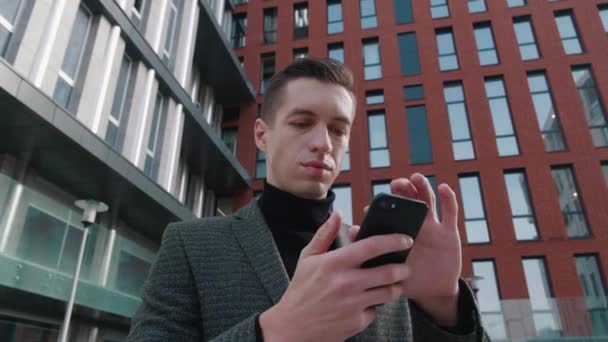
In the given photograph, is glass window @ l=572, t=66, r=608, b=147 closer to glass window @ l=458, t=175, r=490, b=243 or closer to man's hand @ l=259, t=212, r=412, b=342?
glass window @ l=458, t=175, r=490, b=243

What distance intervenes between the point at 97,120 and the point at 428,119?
14.5 meters

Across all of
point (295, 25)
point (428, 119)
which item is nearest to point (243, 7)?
point (295, 25)

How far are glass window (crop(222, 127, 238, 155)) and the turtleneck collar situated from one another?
18.9 m

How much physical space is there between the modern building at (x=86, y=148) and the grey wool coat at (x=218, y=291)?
Result: 6.50 metres

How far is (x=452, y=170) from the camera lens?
17.5 meters

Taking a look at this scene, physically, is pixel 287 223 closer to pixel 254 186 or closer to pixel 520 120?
pixel 254 186

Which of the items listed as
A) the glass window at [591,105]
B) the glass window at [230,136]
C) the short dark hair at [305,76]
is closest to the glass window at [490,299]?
the glass window at [591,105]

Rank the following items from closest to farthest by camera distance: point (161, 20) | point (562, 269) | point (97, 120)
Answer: point (97, 120) < point (161, 20) < point (562, 269)

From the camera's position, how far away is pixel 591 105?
58.0 feet

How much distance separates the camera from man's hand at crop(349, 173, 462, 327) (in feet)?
3.37

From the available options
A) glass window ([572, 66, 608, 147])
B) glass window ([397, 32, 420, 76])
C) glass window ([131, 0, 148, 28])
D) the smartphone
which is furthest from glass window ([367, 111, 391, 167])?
the smartphone

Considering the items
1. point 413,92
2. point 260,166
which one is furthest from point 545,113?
point 260,166

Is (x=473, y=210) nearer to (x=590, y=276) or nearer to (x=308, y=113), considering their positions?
(x=590, y=276)

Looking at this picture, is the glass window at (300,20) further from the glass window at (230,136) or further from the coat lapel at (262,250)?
the coat lapel at (262,250)
